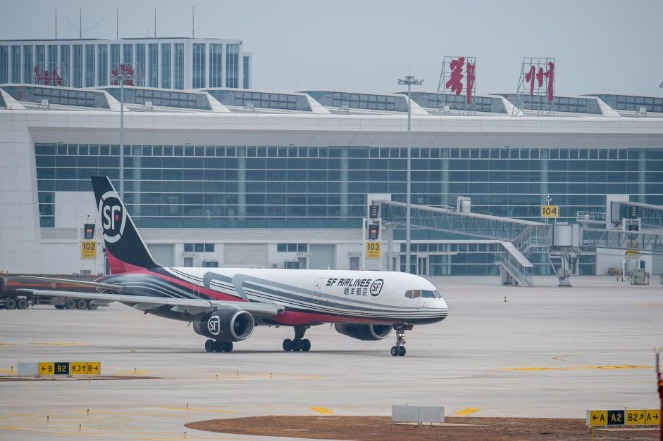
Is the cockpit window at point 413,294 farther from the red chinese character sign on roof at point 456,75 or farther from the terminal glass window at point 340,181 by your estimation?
the red chinese character sign on roof at point 456,75

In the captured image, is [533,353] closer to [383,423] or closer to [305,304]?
[305,304]

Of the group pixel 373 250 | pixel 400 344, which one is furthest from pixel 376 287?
pixel 373 250

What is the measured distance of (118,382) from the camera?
1828 inches

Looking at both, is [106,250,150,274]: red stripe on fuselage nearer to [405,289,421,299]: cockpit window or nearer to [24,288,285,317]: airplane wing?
[24,288,285,317]: airplane wing

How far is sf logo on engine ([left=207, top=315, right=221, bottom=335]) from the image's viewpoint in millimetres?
60906

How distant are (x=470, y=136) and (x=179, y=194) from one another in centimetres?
3260

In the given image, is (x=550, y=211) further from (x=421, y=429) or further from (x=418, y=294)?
(x=421, y=429)

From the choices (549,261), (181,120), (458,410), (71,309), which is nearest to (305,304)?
(458,410)

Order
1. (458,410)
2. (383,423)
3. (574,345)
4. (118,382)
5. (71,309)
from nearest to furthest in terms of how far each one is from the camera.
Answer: (383,423) → (458,410) → (118,382) → (574,345) → (71,309)

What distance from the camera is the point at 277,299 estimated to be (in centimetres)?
6275

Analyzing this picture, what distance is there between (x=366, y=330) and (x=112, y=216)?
15.1 m

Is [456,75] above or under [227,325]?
above

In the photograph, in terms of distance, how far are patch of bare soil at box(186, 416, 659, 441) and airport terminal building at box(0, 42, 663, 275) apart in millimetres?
108624

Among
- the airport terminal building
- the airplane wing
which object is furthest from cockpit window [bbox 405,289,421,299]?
the airport terminal building
